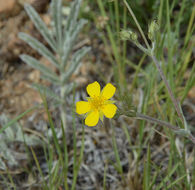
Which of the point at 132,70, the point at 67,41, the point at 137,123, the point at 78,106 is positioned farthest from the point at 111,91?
the point at 132,70

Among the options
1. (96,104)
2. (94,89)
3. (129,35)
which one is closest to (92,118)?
(96,104)

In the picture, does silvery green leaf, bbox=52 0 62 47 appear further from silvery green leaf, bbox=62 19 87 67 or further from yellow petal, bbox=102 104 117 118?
yellow petal, bbox=102 104 117 118

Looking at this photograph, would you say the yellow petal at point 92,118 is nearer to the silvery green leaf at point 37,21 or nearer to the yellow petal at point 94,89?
the yellow petal at point 94,89

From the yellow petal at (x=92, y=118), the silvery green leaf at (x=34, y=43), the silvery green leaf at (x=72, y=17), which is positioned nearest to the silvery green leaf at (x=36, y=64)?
the silvery green leaf at (x=34, y=43)

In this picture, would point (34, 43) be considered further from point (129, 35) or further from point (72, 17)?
point (129, 35)

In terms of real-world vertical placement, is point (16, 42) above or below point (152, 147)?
above

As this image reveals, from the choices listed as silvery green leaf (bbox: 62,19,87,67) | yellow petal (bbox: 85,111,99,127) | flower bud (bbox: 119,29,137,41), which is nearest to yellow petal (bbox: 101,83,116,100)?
yellow petal (bbox: 85,111,99,127)

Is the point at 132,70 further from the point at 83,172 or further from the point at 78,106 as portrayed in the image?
the point at 78,106
